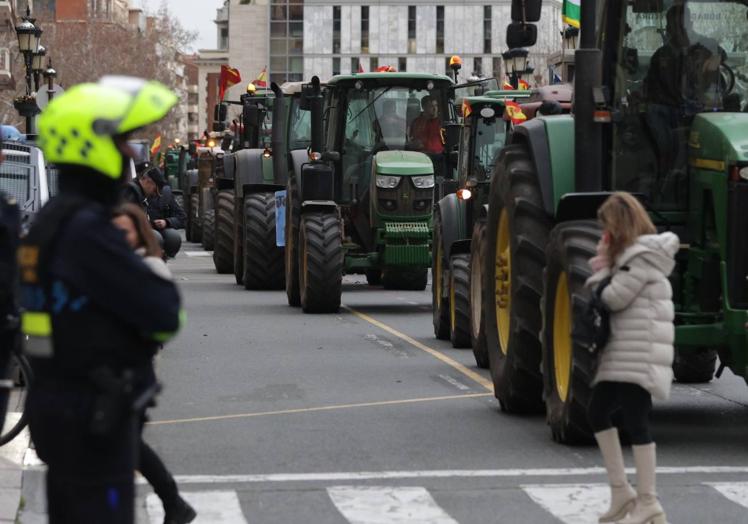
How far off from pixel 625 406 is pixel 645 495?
1.59ft

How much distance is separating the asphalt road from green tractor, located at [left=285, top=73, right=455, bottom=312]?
5.36m

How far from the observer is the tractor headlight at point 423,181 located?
25.5m

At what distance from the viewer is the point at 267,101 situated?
35.3 meters

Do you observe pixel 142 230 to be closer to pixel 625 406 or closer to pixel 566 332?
pixel 625 406

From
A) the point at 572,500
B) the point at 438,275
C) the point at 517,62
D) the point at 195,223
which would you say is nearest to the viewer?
the point at 572,500

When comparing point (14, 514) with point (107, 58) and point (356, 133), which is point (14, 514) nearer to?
point (356, 133)

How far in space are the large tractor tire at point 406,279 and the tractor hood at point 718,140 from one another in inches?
696

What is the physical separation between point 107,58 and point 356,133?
83.4 meters

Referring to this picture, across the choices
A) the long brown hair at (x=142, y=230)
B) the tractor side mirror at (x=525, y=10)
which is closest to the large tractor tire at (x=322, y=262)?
the tractor side mirror at (x=525, y=10)

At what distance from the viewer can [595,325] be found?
31.7 ft

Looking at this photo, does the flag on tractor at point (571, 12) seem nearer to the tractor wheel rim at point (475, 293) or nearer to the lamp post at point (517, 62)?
the tractor wheel rim at point (475, 293)

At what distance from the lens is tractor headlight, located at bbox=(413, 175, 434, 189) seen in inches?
1006

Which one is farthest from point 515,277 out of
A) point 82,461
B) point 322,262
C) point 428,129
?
point 428,129

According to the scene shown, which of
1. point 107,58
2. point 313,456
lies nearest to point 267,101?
point 313,456
